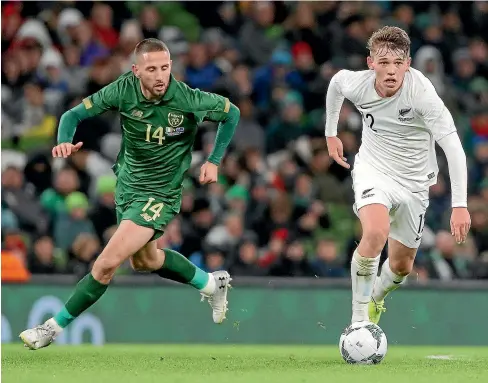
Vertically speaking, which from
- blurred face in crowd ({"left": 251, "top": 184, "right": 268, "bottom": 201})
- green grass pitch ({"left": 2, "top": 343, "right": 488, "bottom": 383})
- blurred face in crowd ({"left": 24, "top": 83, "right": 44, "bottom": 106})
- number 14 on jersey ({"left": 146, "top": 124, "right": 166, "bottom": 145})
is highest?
blurred face in crowd ({"left": 24, "top": 83, "right": 44, "bottom": 106})

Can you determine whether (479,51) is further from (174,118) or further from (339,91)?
(174,118)

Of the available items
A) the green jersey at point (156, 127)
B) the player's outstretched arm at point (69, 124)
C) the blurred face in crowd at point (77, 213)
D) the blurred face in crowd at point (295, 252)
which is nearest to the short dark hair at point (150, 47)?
the green jersey at point (156, 127)

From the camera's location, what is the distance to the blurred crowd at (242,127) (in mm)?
13555

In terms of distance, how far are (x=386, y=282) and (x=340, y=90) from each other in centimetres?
158

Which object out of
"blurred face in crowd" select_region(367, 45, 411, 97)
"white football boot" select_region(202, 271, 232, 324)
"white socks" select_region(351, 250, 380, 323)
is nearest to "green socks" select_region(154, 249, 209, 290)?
"white football boot" select_region(202, 271, 232, 324)

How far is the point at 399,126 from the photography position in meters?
9.12

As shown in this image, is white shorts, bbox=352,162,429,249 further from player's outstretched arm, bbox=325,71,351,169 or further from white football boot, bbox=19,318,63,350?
white football boot, bbox=19,318,63,350

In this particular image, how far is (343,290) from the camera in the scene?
12609 millimetres

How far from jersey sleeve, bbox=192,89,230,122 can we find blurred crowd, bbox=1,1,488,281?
4.10 meters

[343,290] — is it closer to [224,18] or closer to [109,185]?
[109,185]

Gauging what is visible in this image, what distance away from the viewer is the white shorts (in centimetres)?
899

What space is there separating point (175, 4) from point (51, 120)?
261 centimetres

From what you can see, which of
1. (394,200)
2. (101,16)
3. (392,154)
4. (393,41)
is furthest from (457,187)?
(101,16)

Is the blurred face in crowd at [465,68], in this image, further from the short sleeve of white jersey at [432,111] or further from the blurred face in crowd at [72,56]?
the short sleeve of white jersey at [432,111]
